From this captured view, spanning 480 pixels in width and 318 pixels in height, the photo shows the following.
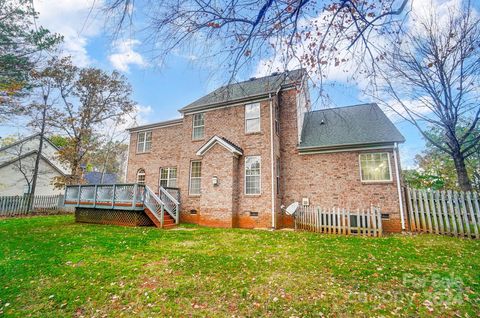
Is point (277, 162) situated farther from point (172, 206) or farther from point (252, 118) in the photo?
point (172, 206)

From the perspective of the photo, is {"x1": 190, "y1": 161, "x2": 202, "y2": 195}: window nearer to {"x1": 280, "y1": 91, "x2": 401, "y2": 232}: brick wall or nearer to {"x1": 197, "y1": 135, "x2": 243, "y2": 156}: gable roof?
{"x1": 197, "y1": 135, "x2": 243, "y2": 156}: gable roof

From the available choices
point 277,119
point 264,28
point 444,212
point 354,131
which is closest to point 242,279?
point 264,28

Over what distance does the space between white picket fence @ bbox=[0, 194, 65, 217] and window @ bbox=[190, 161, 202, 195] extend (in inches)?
575

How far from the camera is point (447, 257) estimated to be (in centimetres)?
562

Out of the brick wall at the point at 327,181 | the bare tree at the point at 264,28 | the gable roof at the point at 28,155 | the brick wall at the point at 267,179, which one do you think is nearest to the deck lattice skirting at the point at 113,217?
the brick wall at the point at 267,179

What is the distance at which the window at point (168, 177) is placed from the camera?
575 inches

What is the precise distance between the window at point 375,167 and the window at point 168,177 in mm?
11055

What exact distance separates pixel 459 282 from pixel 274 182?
746cm

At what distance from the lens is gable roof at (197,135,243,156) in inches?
455

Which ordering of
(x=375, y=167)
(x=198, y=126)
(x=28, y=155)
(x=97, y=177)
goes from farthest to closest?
(x=97, y=177), (x=28, y=155), (x=198, y=126), (x=375, y=167)

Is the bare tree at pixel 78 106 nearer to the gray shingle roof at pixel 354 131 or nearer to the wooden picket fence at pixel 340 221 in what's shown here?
the gray shingle roof at pixel 354 131

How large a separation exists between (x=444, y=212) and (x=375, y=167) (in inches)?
117

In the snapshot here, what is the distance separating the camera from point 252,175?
38.4ft

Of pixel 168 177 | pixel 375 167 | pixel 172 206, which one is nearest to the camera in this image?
pixel 375 167
